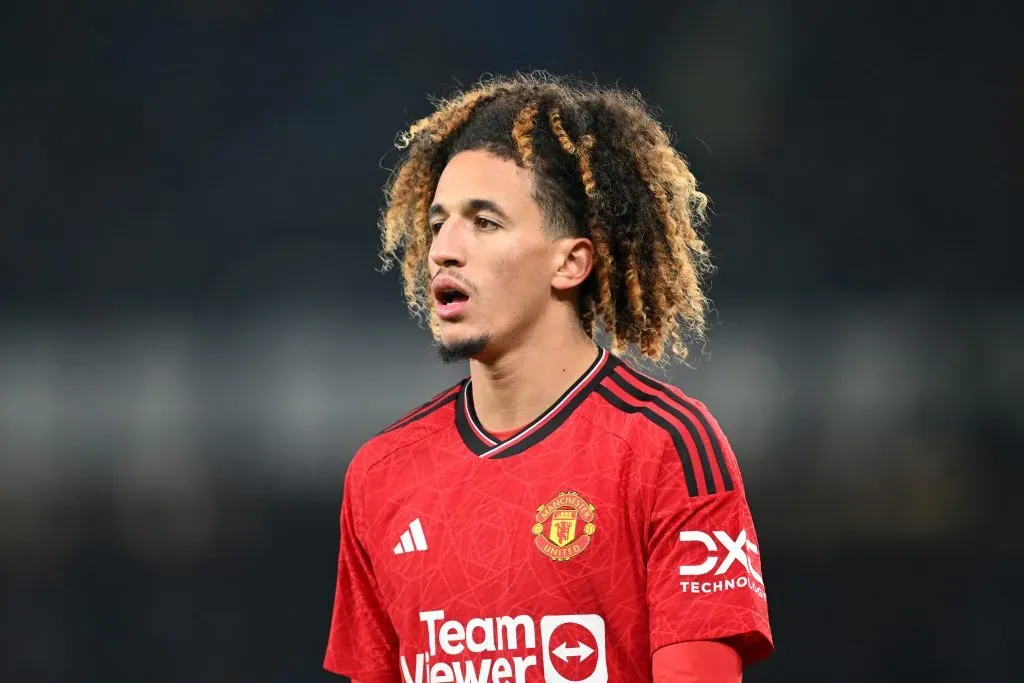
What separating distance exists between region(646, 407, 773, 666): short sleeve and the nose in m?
0.52

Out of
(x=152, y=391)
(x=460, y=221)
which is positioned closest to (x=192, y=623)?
(x=152, y=391)

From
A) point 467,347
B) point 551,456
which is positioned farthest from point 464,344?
point 551,456

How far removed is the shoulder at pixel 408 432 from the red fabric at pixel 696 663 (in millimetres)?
655

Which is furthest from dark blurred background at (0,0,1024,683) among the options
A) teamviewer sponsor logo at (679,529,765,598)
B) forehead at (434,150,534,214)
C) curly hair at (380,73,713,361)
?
teamviewer sponsor logo at (679,529,765,598)

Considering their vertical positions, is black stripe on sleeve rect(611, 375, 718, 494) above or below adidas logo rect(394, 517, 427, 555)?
above

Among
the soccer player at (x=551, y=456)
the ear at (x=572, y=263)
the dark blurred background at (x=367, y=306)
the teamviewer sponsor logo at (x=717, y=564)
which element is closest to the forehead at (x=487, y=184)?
the soccer player at (x=551, y=456)

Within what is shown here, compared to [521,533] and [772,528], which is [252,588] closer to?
[772,528]

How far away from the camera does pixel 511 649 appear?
2.21 meters

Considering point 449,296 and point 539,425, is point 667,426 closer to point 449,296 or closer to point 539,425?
point 539,425

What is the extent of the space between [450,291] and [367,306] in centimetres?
181

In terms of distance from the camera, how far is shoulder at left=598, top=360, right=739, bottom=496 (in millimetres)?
2168

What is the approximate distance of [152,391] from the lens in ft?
13.6

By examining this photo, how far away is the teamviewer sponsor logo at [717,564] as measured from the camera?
2107mm

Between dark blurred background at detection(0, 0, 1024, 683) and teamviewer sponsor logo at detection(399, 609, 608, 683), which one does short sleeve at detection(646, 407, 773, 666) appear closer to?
teamviewer sponsor logo at detection(399, 609, 608, 683)
